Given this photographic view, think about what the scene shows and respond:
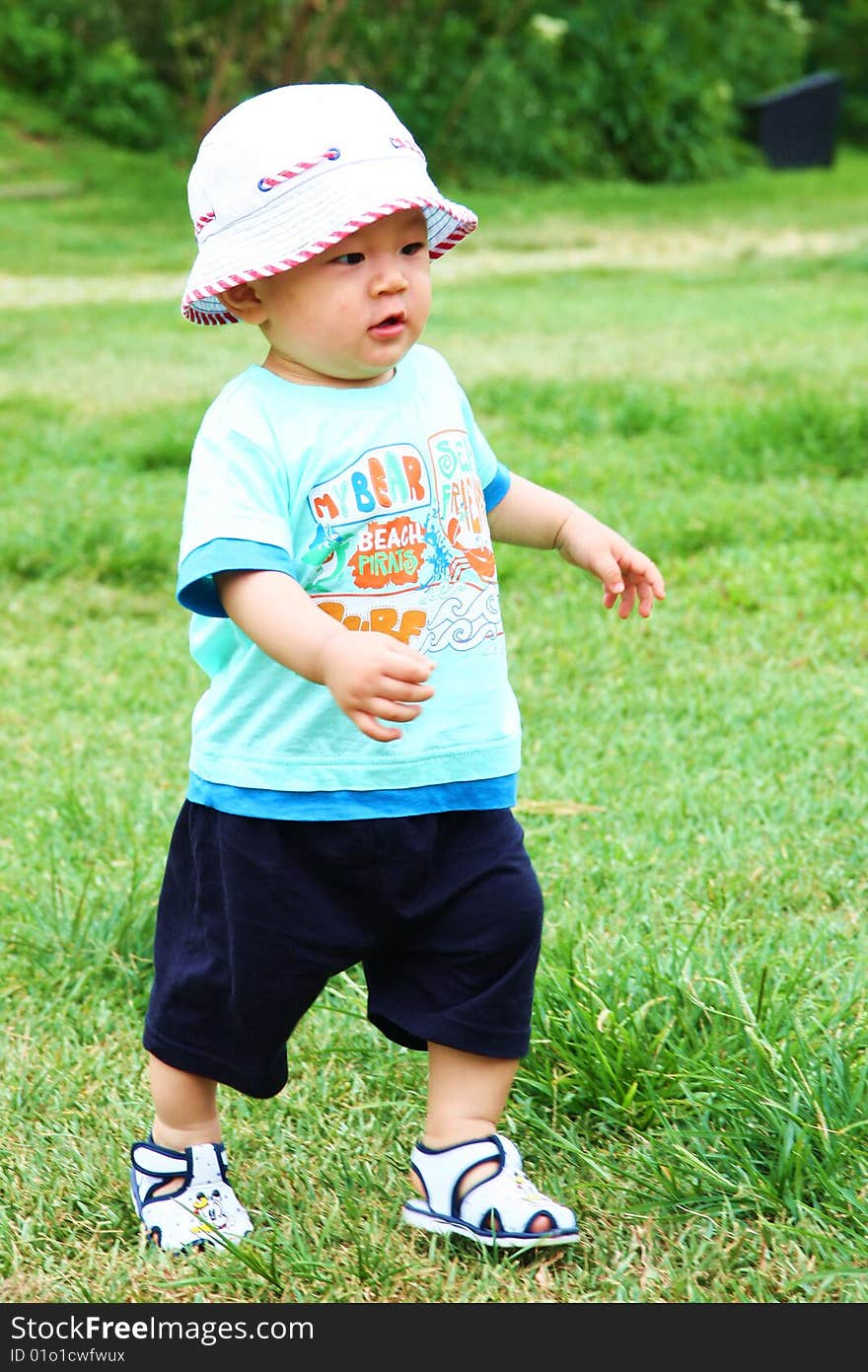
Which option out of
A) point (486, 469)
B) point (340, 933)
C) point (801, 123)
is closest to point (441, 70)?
point (801, 123)

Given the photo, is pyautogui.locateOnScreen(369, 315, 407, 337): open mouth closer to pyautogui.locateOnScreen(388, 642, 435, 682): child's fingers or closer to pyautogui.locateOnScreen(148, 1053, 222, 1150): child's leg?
pyautogui.locateOnScreen(388, 642, 435, 682): child's fingers

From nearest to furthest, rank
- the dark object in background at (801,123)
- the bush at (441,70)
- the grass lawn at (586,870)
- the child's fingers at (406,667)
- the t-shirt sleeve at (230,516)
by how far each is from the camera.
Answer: the child's fingers at (406,667), the t-shirt sleeve at (230,516), the grass lawn at (586,870), the bush at (441,70), the dark object in background at (801,123)

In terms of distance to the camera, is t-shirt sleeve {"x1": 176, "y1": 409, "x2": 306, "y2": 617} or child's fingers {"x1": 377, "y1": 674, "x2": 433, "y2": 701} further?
t-shirt sleeve {"x1": 176, "y1": 409, "x2": 306, "y2": 617}

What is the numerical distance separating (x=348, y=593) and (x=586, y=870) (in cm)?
103

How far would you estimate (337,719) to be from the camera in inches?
70.7

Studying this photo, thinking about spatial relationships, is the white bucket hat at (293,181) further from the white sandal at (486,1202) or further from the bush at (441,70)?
the bush at (441,70)

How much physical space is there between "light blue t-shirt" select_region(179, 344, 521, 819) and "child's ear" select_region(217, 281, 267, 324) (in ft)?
0.20

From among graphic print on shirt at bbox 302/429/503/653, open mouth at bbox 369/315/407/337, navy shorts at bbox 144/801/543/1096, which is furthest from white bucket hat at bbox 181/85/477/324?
navy shorts at bbox 144/801/543/1096

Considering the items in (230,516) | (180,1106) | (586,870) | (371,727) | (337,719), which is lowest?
(586,870)

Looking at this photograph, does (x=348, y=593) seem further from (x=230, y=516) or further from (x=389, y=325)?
(x=389, y=325)

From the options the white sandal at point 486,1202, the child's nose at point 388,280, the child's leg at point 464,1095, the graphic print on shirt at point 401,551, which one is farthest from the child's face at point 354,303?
the white sandal at point 486,1202

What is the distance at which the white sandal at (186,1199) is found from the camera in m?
1.83

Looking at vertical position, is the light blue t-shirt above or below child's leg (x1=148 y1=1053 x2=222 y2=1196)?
above

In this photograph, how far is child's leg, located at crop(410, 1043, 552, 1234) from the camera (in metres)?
1.88
